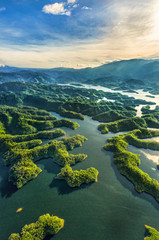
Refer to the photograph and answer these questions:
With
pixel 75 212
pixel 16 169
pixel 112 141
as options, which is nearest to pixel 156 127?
pixel 112 141

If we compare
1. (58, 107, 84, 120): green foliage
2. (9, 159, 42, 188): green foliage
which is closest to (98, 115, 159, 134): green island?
(58, 107, 84, 120): green foliage

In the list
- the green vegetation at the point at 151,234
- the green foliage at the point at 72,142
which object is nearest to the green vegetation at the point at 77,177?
the green foliage at the point at 72,142

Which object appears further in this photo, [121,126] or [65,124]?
[65,124]

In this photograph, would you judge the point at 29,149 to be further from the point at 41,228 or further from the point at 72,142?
the point at 41,228

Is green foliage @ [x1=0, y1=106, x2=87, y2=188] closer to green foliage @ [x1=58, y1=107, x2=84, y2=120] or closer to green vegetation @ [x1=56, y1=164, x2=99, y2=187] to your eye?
green vegetation @ [x1=56, y1=164, x2=99, y2=187]

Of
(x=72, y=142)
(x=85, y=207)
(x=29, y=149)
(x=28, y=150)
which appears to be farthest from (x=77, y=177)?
(x=29, y=149)

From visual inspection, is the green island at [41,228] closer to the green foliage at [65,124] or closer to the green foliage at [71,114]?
the green foliage at [65,124]
